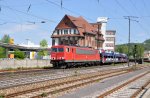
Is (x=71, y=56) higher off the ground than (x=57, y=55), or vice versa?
(x=57, y=55)

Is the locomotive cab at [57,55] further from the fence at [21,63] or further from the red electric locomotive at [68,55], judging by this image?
the fence at [21,63]

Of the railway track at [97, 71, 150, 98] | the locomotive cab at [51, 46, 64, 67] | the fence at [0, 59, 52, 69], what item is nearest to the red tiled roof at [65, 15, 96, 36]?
the fence at [0, 59, 52, 69]

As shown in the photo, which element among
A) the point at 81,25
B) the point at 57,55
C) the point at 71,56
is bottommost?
the point at 71,56

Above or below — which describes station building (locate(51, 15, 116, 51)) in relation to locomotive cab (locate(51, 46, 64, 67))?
above

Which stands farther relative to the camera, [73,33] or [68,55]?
[73,33]

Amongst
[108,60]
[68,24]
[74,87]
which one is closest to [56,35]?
[68,24]

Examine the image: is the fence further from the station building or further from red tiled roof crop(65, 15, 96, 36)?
red tiled roof crop(65, 15, 96, 36)

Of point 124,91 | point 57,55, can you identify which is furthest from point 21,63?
point 124,91

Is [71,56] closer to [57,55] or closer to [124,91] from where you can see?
[57,55]

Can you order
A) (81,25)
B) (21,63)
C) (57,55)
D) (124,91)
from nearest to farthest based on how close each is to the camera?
(124,91)
(57,55)
(21,63)
(81,25)

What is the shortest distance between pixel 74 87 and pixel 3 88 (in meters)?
5.17

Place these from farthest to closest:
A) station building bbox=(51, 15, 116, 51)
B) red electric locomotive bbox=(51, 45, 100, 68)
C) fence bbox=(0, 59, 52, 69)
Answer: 1. station building bbox=(51, 15, 116, 51)
2. red electric locomotive bbox=(51, 45, 100, 68)
3. fence bbox=(0, 59, 52, 69)

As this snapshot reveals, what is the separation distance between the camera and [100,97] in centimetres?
1756

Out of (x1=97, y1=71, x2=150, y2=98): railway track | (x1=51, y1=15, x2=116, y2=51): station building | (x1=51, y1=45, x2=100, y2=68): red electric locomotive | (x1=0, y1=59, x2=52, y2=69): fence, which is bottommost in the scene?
(x1=97, y1=71, x2=150, y2=98): railway track
